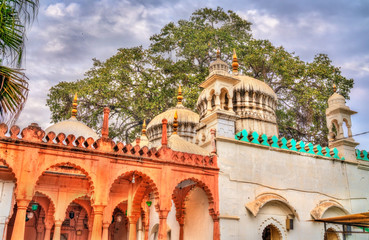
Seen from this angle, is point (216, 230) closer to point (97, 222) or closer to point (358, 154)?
point (97, 222)

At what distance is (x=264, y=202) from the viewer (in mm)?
11016

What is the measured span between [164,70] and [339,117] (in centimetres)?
1271

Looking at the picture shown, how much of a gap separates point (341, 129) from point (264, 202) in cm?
558

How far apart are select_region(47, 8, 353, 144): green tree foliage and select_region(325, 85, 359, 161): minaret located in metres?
6.33

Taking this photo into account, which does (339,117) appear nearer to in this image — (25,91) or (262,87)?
(262,87)

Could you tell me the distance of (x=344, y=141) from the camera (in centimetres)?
1389

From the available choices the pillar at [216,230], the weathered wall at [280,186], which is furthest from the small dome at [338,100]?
the pillar at [216,230]

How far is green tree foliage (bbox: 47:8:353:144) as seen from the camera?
71.6 ft

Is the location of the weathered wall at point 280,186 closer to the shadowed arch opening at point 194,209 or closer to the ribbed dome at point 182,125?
the shadowed arch opening at point 194,209

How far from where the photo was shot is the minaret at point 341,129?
45.7 ft

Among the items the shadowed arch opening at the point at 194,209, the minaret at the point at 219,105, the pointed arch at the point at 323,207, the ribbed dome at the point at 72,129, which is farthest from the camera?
the ribbed dome at the point at 72,129

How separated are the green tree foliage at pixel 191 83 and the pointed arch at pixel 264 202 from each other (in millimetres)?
10525

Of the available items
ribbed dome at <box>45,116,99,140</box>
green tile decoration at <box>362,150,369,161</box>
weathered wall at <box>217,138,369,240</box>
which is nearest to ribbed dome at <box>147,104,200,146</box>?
ribbed dome at <box>45,116,99,140</box>

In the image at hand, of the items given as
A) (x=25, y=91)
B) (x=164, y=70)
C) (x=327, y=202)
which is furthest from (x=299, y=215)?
(x=164, y=70)
